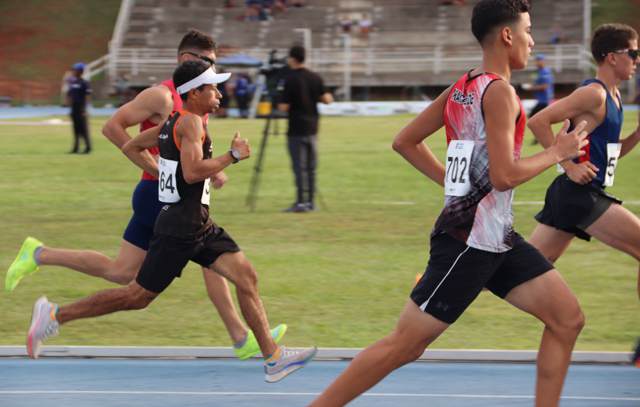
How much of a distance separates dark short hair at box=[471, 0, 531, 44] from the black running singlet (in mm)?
1840

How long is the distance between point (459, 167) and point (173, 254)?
76.0 inches

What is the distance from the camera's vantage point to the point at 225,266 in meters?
6.33

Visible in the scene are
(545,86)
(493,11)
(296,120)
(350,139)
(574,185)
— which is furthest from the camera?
(350,139)

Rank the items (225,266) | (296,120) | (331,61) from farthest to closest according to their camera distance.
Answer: (331,61) < (296,120) < (225,266)

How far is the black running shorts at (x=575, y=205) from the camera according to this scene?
6699 mm

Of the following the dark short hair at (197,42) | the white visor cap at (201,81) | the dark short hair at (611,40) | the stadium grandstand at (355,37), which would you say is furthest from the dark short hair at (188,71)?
Answer: the stadium grandstand at (355,37)

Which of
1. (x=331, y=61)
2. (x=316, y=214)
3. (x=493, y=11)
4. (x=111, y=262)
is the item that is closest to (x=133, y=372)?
(x=111, y=262)

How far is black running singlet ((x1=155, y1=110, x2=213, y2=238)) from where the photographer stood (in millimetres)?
6191

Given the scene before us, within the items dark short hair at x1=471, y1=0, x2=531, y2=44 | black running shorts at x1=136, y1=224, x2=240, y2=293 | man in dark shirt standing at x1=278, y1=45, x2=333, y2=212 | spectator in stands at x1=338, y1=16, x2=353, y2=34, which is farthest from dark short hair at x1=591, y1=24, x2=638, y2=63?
spectator in stands at x1=338, y1=16, x2=353, y2=34

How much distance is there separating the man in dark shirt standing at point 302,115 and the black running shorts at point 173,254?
7962mm

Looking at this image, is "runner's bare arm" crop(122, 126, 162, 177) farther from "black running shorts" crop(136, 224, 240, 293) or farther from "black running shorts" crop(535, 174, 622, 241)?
"black running shorts" crop(535, 174, 622, 241)

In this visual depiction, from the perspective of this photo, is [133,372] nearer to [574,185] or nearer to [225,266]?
[225,266]

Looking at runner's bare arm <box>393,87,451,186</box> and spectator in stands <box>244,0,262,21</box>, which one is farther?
spectator in stands <box>244,0,262,21</box>

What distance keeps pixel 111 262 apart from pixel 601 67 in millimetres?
3060
